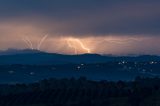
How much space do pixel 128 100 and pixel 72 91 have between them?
25.7 metres

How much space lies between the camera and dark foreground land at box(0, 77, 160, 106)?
146875 millimetres

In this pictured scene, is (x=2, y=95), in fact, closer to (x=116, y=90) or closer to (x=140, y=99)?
(x=116, y=90)

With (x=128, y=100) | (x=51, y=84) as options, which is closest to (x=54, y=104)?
(x=128, y=100)

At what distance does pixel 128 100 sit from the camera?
147 meters

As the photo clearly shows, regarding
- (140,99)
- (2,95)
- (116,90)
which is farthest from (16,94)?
(140,99)

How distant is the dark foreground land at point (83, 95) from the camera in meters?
147

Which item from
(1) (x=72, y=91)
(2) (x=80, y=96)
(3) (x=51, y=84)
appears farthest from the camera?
(3) (x=51, y=84)

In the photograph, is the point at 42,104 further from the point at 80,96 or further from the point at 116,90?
the point at 116,90

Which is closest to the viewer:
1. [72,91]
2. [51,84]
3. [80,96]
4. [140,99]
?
[140,99]

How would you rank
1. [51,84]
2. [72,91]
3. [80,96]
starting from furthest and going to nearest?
[51,84]
[72,91]
[80,96]

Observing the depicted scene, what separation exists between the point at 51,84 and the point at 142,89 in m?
36.8

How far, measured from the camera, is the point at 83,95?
158125 millimetres

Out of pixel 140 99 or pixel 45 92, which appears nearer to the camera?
pixel 140 99

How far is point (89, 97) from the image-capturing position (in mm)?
154250
